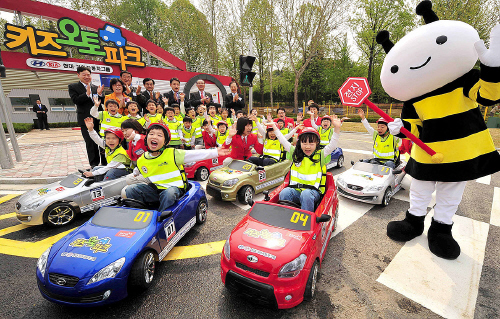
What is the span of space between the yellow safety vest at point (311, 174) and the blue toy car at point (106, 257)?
6.57 ft

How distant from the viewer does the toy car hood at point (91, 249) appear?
2189 mm

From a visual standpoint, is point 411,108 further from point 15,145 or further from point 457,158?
point 15,145

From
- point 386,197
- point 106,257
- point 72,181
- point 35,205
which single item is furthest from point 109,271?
point 386,197

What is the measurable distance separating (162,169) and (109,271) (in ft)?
5.11

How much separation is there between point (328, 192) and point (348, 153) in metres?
6.87

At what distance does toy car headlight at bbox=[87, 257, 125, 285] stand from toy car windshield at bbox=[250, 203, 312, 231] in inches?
Answer: 59.7

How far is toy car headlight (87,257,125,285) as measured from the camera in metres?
2.16

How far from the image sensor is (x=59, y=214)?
3.88 m

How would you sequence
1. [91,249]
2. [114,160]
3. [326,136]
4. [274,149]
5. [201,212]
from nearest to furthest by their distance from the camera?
[91,249]
[201,212]
[114,160]
[274,149]
[326,136]

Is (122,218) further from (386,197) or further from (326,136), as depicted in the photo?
(326,136)

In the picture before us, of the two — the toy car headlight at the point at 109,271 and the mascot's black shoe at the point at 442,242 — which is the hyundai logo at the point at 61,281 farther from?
the mascot's black shoe at the point at 442,242

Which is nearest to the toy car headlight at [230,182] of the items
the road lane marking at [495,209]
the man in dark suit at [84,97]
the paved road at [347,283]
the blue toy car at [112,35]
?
the paved road at [347,283]

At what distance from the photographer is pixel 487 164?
271 centimetres

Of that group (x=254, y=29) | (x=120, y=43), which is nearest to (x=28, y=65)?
(x=120, y=43)
